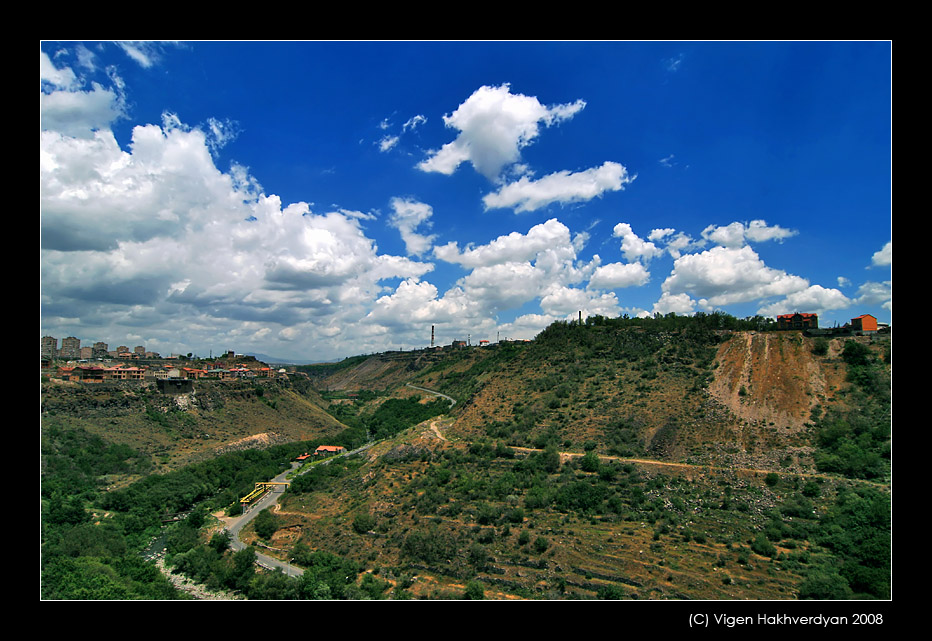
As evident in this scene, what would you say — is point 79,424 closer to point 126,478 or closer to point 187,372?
point 126,478


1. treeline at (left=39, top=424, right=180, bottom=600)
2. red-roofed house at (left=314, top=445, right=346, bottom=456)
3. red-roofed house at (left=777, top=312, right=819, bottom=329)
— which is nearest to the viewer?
treeline at (left=39, top=424, right=180, bottom=600)

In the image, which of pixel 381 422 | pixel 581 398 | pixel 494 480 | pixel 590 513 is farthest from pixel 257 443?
pixel 590 513

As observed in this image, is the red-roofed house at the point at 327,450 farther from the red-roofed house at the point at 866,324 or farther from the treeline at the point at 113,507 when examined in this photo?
the red-roofed house at the point at 866,324

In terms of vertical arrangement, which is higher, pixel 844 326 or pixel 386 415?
pixel 844 326

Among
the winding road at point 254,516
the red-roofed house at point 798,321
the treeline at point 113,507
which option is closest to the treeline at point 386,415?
the winding road at point 254,516

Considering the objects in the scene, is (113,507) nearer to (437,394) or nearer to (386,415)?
(386,415)

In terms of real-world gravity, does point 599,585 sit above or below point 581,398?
below

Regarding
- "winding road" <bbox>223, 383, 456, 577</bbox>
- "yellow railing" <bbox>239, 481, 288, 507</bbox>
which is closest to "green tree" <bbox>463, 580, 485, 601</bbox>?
"winding road" <bbox>223, 383, 456, 577</bbox>

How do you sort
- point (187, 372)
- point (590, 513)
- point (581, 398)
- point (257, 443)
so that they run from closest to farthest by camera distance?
point (590, 513)
point (581, 398)
point (257, 443)
point (187, 372)

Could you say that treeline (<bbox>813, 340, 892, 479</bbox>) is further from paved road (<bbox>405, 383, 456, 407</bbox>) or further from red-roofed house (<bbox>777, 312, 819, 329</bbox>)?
paved road (<bbox>405, 383, 456, 407</bbox>)

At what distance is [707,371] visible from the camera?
2694 cm

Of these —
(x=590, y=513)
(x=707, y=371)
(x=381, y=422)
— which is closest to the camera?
(x=590, y=513)

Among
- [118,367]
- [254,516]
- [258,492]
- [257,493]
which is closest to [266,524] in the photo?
[254,516]

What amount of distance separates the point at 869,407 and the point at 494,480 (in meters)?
18.9
